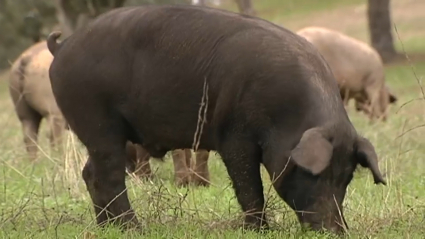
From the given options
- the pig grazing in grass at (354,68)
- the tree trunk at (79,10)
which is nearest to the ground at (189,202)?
the pig grazing in grass at (354,68)

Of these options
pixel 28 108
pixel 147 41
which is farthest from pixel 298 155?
pixel 28 108

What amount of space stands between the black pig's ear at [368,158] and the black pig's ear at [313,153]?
10.9 inches

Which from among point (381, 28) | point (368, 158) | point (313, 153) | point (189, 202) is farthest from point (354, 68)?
point (381, 28)

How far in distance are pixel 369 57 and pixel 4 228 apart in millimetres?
10261

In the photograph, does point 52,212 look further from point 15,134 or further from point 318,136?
point 15,134

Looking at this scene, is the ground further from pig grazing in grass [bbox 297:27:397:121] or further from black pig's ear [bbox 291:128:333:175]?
pig grazing in grass [bbox 297:27:397:121]

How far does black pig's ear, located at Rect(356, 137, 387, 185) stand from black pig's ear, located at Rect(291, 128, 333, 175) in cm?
28

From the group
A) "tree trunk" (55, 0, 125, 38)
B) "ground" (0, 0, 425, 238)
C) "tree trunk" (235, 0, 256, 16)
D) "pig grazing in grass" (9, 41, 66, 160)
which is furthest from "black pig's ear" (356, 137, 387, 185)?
"tree trunk" (235, 0, 256, 16)

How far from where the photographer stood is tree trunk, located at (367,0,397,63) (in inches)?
1183

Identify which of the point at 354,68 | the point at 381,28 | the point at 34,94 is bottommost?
the point at 381,28

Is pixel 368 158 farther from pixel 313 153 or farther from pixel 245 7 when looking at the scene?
pixel 245 7

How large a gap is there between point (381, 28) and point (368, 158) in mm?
25234

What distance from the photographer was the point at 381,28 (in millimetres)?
30109

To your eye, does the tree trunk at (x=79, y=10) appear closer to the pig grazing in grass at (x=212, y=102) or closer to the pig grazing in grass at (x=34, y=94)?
the pig grazing in grass at (x=34, y=94)
